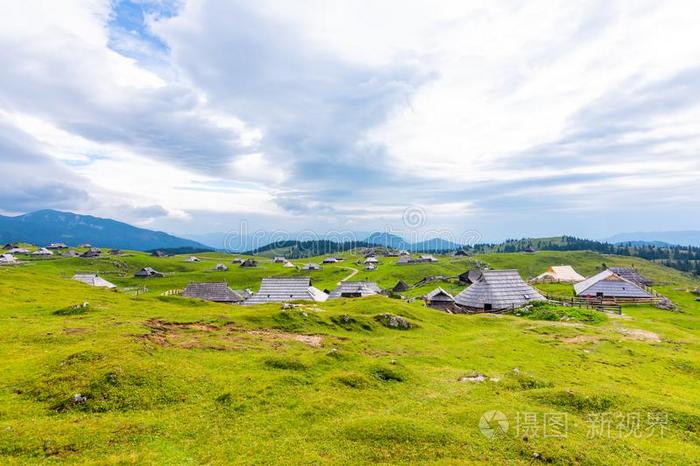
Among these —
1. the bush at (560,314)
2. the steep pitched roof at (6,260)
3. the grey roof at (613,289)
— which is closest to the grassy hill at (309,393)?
the bush at (560,314)

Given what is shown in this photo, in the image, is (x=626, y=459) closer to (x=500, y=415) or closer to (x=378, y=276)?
(x=500, y=415)

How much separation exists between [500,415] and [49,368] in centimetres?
2190

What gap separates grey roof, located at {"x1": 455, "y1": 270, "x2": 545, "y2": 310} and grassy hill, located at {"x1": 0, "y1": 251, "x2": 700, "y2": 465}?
931 inches

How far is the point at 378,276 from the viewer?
137 meters

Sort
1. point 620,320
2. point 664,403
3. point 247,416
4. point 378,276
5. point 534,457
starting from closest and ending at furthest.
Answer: point 534,457, point 247,416, point 664,403, point 620,320, point 378,276

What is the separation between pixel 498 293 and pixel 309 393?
50.5 m

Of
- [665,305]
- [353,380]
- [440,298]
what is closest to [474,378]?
[353,380]

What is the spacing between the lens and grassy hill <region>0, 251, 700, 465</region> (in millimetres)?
13539

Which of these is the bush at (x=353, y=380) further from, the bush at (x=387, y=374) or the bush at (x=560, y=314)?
the bush at (x=560, y=314)

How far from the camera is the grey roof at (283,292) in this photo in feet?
195

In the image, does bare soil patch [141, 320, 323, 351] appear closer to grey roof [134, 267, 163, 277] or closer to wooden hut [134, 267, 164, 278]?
wooden hut [134, 267, 164, 278]

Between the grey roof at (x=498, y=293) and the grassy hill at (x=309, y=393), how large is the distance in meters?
23.7

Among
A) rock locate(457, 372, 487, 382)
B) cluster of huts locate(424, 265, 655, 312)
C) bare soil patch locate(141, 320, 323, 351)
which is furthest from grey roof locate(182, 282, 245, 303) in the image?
rock locate(457, 372, 487, 382)

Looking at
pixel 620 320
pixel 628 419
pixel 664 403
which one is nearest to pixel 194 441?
pixel 628 419
